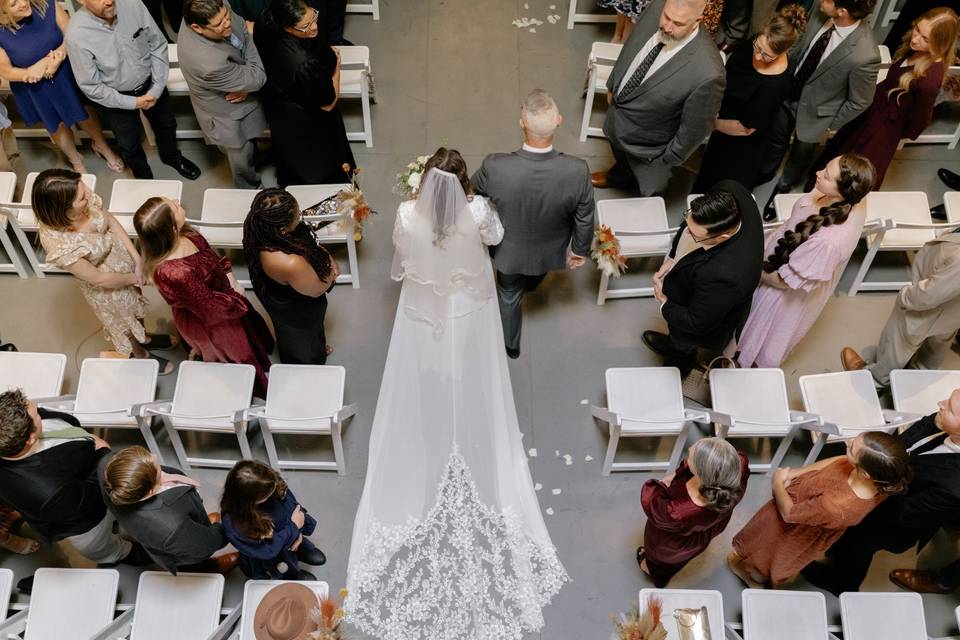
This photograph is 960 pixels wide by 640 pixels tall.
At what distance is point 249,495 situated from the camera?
11.4ft

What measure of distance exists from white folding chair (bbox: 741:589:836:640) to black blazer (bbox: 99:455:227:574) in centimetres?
258

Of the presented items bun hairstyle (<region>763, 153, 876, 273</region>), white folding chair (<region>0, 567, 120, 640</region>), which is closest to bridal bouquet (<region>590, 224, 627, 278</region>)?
bun hairstyle (<region>763, 153, 876, 273</region>)

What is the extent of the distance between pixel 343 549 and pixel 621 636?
1.69 metres

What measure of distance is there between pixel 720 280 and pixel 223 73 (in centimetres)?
324

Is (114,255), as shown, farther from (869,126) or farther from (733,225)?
(869,126)

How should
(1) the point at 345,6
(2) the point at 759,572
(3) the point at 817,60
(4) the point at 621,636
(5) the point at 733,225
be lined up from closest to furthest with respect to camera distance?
1. (4) the point at 621,636
2. (5) the point at 733,225
3. (2) the point at 759,572
4. (3) the point at 817,60
5. (1) the point at 345,6

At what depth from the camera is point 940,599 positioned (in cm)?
448

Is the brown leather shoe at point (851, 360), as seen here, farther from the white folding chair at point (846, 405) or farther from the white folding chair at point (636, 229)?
the white folding chair at point (636, 229)

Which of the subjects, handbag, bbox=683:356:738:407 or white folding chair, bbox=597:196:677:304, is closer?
handbag, bbox=683:356:738:407

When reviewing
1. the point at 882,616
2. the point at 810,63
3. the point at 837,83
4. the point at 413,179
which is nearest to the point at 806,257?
the point at 837,83

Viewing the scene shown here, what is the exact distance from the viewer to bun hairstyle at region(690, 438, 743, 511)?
11.1ft

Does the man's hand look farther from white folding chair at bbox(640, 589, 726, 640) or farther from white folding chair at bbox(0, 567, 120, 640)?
white folding chair at bbox(640, 589, 726, 640)

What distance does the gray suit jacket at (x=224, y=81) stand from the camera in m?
4.96

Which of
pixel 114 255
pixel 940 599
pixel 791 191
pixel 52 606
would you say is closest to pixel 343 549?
pixel 52 606
